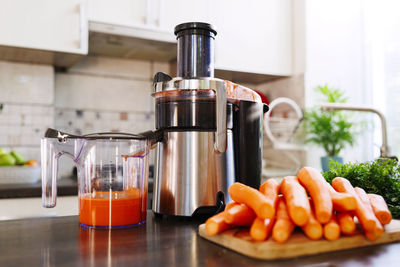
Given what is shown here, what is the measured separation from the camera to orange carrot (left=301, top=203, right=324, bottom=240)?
0.55 metres

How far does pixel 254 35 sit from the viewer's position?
221 centimetres

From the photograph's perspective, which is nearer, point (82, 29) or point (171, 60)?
point (82, 29)

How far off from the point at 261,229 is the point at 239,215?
6 cm

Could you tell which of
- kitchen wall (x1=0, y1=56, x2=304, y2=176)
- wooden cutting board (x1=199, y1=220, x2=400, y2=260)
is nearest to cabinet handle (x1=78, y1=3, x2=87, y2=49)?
kitchen wall (x1=0, y1=56, x2=304, y2=176)

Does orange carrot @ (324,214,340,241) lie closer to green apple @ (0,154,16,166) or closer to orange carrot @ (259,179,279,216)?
orange carrot @ (259,179,279,216)

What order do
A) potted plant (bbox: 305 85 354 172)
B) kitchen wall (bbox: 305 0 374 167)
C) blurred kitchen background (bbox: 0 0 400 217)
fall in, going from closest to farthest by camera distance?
1. blurred kitchen background (bbox: 0 0 400 217)
2. potted plant (bbox: 305 85 354 172)
3. kitchen wall (bbox: 305 0 374 167)

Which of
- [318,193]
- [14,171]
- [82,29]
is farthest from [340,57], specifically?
[318,193]

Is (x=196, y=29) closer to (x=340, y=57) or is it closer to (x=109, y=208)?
(x=109, y=208)

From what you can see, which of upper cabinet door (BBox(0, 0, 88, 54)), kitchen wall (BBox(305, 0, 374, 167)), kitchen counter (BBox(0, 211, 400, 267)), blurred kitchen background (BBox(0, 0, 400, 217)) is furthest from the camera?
kitchen wall (BBox(305, 0, 374, 167))

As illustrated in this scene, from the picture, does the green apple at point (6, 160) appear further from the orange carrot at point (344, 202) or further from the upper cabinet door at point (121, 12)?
the orange carrot at point (344, 202)

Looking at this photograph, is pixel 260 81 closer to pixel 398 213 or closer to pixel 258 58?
pixel 258 58

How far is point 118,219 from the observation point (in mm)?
714

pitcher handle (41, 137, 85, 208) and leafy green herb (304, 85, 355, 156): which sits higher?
leafy green herb (304, 85, 355, 156)

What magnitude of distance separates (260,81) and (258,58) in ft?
0.93
